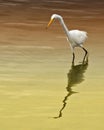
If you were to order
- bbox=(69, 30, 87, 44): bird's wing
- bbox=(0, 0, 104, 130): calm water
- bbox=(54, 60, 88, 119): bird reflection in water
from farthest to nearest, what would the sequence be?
bbox=(69, 30, 87, 44): bird's wing
bbox=(54, 60, 88, 119): bird reflection in water
bbox=(0, 0, 104, 130): calm water

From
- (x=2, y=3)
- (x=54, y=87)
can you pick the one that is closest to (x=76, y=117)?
(x=54, y=87)

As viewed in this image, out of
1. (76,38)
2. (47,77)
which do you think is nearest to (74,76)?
(47,77)

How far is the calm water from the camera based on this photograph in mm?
9031

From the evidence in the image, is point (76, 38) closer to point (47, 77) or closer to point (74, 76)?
point (74, 76)

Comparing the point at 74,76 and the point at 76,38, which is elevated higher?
the point at 76,38

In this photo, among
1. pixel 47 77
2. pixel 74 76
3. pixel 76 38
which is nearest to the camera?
pixel 47 77

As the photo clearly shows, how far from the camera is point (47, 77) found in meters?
12.0

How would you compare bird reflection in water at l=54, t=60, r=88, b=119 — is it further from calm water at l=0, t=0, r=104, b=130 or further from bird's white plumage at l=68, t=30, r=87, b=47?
bird's white plumage at l=68, t=30, r=87, b=47

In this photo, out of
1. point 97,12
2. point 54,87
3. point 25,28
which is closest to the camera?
point 54,87

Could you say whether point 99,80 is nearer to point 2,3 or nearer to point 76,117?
point 76,117

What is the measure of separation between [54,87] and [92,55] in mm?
3880

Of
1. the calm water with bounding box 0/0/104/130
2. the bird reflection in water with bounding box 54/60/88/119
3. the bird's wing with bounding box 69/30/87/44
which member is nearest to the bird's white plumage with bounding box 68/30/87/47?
the bird's wing with bounding box 69/30/87/44

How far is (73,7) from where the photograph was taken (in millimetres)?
24984

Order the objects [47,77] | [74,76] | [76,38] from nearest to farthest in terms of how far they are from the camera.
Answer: [47,77]
[74,76]
[76,38]
